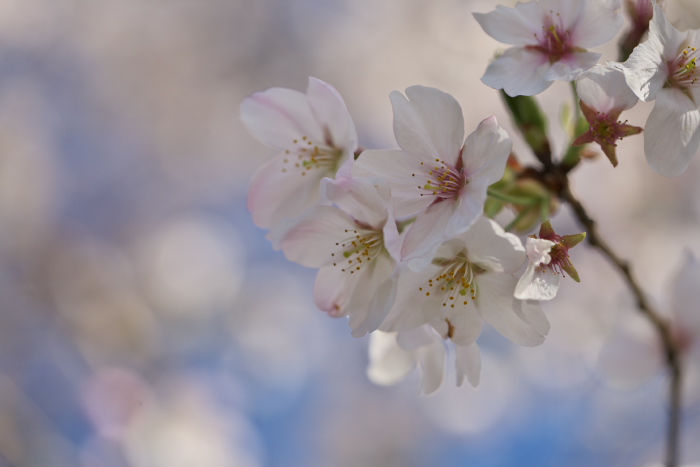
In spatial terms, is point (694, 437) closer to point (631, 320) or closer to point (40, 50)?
point (631, 320)

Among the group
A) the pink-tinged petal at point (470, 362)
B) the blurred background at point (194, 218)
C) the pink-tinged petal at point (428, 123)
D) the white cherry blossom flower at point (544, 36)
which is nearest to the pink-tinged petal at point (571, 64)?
the white cherry blossom flower at point (544, 36)

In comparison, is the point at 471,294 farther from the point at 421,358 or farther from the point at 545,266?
the point at 421,358

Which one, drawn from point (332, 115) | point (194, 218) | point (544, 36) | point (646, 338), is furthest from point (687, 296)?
point (194, 218)

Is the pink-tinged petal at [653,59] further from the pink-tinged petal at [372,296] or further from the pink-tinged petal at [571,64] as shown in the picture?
the pink-tinged petal at [372,296]

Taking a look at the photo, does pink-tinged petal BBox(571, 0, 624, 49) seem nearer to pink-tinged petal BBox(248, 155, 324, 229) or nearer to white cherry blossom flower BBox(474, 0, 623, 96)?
white cherry blossom flower BBox(474, 0, 623, 96)

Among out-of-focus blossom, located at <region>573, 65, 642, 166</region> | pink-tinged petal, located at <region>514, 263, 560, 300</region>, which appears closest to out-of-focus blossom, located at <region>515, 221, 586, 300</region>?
pink-tinged petal, located at <region>514, 263, 560, 300</region>
